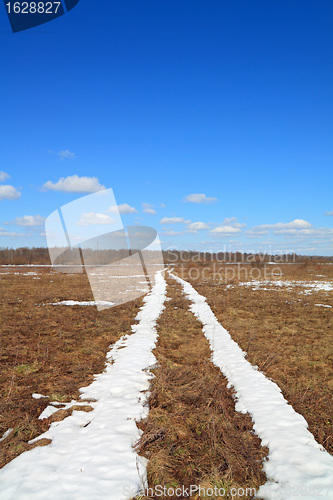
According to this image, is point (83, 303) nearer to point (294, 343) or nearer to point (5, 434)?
point (294, 343)

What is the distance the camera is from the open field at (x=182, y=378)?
4.35 metres

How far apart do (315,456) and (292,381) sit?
3002 millimetres

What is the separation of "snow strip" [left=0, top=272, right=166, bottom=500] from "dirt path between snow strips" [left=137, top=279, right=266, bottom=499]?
258mm

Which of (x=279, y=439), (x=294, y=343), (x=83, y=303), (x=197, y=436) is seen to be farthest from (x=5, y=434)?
(x=83, y=303)

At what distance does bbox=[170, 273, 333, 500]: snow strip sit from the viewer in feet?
12.3

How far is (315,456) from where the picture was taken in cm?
429

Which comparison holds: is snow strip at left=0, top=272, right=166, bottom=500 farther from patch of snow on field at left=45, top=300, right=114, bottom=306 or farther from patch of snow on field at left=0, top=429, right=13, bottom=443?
patch of snow on field at left=45, top=300, right=114, bottom=306

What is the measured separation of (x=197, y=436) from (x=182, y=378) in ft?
7.36

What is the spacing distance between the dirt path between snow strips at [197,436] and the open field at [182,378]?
2cm

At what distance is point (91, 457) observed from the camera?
168 inches

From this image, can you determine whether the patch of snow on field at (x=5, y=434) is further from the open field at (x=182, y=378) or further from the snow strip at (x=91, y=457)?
the snow strip at (x=91, y=457)

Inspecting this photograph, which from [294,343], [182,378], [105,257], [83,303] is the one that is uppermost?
[105,257]

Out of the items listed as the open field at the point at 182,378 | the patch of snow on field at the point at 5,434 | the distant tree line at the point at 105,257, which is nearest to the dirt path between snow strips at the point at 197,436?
the open field at the point at 182,378

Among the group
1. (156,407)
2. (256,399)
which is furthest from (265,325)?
(156,407)
